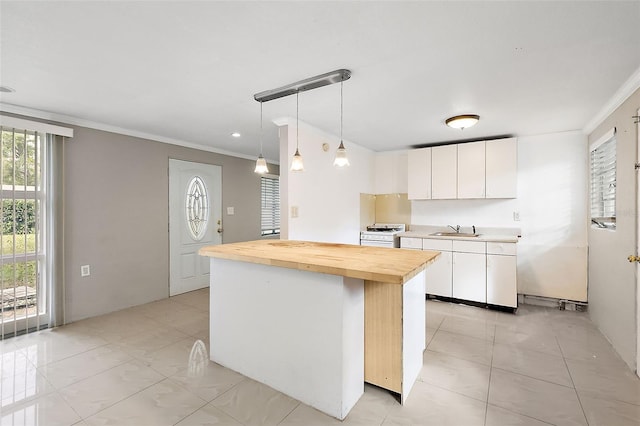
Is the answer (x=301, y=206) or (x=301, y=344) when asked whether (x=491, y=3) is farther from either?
(x=301, y=206)

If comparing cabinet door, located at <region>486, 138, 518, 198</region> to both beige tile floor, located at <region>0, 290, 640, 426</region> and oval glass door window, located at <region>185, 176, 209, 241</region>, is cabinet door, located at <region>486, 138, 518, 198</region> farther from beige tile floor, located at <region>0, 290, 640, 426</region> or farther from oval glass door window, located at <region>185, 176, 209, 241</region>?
oval glass door window, located at <region>185, 176, 209, 241</region>

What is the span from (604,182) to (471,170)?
4.34ft

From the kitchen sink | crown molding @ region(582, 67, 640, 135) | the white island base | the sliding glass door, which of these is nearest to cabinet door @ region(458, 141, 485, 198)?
the kitchen sink

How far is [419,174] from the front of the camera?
428 centimetres

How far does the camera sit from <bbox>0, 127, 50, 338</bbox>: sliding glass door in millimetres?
2744

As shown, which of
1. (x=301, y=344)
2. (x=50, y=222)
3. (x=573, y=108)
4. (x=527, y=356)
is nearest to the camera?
(x=301, y=344)

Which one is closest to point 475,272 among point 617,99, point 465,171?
point 465,171

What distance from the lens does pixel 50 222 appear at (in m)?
3.00

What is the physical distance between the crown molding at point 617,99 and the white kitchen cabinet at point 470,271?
5.61 feet

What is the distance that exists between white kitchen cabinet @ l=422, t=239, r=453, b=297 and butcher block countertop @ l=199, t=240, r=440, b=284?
6.47 ft

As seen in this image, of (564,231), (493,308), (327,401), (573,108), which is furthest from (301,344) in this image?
(564,231)

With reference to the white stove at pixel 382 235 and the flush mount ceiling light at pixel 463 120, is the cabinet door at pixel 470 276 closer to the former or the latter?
the white stove at pixel 382 235

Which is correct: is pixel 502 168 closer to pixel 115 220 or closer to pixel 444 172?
pixel 444 172

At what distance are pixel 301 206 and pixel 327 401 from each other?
1.93 meters
